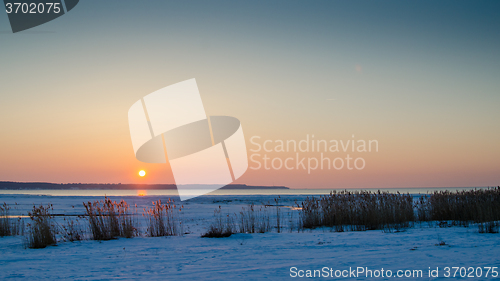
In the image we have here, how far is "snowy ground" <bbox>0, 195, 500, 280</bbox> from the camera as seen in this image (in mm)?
5680

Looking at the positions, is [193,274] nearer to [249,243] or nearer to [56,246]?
[249,243]

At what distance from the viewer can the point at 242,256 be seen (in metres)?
7.09

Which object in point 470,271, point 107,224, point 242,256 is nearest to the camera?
point 470,271

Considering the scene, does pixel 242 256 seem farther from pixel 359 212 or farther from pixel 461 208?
pixel 461 208

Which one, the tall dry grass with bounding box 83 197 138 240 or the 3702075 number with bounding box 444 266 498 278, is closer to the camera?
the 3702075 number with bounding box 444 266 498 278

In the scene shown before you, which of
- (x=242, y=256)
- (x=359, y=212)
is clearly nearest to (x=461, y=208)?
(x=359, y=212)

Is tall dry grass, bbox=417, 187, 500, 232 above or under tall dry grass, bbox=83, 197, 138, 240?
under

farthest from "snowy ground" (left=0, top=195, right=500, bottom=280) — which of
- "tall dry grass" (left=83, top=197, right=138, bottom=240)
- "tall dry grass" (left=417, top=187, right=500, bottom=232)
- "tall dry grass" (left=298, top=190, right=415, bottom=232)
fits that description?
"tall dry grass" (left=417, top=187, right=500, bottom=232)

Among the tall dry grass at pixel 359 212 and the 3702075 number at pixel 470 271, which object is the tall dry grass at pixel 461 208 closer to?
the tall dry grass at pixel 359 212

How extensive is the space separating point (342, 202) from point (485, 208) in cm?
537

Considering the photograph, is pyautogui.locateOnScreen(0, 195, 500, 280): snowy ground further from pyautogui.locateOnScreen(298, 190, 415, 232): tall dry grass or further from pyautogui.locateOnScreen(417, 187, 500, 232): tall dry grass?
pyautogui.locateOnScreen(417, 187, 500, 232): tall dry grass

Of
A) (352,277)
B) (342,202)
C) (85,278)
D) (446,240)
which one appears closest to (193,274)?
(85,278)

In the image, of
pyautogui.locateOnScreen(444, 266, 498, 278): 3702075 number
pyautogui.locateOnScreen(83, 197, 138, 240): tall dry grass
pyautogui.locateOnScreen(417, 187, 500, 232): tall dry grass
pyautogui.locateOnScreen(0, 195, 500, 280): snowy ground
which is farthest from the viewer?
pyautogui.locateOnScreen(417, 187, 500, 232): tall dry grass

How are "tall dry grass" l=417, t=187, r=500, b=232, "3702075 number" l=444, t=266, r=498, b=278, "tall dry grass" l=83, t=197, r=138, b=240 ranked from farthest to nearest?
"tall dry grass" l=417, t=187, r=500, b=232 < "tall dry grass" l=83, t=197, r=138, b=240 < "3702075 number" l=444, t=266, r=498, b=278
